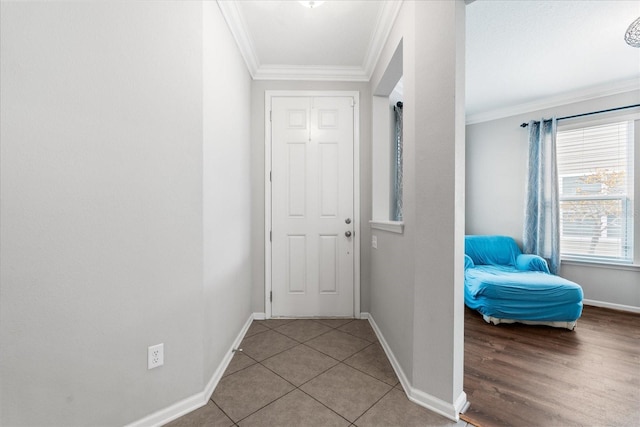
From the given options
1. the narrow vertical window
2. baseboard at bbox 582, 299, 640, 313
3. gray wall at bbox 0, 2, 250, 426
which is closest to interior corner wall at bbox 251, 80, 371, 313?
the narrow vertical window

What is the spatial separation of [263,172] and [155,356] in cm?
186

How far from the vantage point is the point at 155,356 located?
1383 millimetres

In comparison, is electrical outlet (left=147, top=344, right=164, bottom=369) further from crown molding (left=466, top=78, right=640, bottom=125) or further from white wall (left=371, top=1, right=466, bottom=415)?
crown molding (left=466, top=78, right=640, bottom=125)

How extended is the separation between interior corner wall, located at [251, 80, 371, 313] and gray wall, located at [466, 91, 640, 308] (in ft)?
7.66

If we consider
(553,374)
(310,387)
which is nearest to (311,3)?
(310,387)

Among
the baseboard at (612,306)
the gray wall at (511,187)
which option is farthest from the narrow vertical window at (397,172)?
the baseboard at (612,306)

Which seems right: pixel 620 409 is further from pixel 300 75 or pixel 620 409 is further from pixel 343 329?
pixel 300 75

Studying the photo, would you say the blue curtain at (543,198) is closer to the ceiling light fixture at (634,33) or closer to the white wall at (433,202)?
the ceiling light fixture at (634,33)

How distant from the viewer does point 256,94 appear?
2.81 m

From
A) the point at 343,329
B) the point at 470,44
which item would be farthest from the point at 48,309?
the point at 470,44

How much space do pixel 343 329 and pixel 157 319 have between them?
1680mm

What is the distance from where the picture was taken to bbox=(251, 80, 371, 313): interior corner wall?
9.19 ft

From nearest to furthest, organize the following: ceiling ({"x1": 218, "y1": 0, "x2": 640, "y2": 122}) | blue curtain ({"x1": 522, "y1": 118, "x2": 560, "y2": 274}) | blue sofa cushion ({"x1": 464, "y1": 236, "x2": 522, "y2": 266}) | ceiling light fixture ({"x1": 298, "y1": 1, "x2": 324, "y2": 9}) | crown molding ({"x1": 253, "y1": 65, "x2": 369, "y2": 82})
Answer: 1. ceiling light fixture ({"x1": 298, "y1": 1, "x2": 324, "y2": 9})
2. ceiling ({"x1": 218, "y1": 0, "x2": 640, "y2": 122})
3. crown molding ({"x1": 253, "y1": 65, "x2": 369, "y2": 82})
4. blue curtain ({"x1": 522, "y1": 118, "x2": 560, "y2": 274})
5. blue sofa cushion ({"x1": 464, "y1": 236, "x2": 522, "y2": 266})

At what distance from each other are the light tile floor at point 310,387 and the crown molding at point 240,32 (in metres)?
2.54
